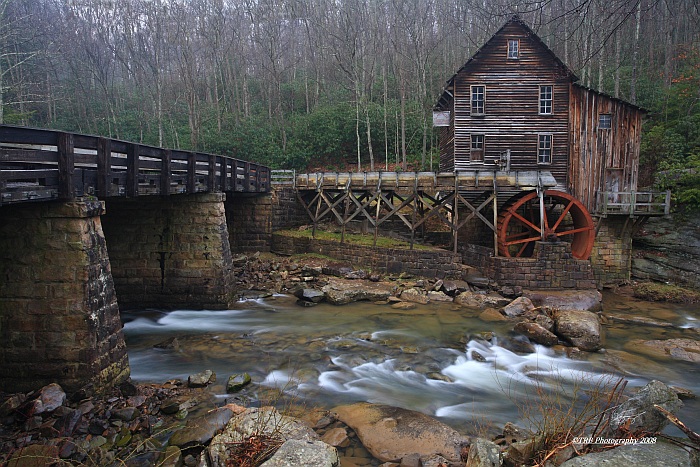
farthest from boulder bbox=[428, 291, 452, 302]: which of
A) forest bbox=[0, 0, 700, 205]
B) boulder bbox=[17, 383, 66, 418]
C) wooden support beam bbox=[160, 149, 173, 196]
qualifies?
forest bbox=[0, 0, 700, 205]

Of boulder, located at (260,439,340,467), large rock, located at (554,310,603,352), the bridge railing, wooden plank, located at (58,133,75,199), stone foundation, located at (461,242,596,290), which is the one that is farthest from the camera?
stone foundation, located at (461,242,596,290)

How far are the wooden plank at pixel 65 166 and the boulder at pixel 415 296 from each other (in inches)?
375

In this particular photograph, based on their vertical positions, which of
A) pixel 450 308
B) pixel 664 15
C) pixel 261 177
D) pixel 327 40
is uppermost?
pixel 327 40

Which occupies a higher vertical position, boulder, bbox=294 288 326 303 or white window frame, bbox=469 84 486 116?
white window frame, bbox=469 84 486 116

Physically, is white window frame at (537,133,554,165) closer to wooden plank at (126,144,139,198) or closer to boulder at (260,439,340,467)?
wooden plank at (126,144,139,198)

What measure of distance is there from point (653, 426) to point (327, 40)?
34569mm

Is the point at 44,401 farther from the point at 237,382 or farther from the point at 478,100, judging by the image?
the point at 478,100


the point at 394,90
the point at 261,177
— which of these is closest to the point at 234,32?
the point at 394,90

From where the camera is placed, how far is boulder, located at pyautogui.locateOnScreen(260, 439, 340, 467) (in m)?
4.07

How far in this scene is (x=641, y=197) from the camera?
17922 millimetres

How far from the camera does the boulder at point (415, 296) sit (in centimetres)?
1336

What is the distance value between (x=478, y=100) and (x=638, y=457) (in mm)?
17227

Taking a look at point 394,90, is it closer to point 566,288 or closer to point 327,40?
point 327,40

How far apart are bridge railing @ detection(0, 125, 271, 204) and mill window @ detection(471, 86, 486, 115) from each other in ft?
39.0
